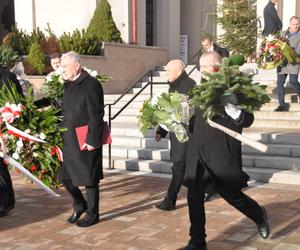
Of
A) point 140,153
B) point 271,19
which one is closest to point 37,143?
point 140,153

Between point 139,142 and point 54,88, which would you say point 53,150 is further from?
point 139,142

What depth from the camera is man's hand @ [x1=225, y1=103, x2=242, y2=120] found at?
12.8 feet

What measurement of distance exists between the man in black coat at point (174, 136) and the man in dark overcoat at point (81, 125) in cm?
76

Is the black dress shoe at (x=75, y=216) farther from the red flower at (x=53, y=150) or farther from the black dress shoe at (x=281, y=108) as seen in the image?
the black dress shoe at (x=281, y=108)

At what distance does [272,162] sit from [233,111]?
376 cm

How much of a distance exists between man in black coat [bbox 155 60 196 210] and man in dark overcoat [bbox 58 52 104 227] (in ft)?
2.50

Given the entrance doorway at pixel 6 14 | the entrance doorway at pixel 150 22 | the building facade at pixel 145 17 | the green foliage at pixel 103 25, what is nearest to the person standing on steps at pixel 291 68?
the building facade at pixel 145 17

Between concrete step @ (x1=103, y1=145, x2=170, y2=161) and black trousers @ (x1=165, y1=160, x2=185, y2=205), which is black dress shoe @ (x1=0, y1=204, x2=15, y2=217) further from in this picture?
concrete step @ (x1=103, y1=145, x2=170, y2=161)

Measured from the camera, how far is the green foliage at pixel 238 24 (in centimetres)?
1510

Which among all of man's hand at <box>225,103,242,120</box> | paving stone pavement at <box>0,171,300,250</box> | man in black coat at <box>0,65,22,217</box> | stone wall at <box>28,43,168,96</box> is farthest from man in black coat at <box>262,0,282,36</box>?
man's hand at <box>225,103,242,120</box>

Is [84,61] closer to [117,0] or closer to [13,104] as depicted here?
[117,0]

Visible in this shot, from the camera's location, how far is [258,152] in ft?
26.0

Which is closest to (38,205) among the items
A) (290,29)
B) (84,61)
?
(290,29)

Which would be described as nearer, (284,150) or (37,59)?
(284,150)
